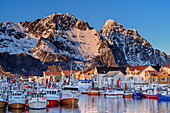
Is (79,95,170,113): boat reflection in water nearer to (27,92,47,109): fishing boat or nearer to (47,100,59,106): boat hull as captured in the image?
(47,100,59,106): boat hull

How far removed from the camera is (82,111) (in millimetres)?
60031

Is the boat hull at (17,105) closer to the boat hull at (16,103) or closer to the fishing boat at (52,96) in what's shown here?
the boat hull at (16,103)

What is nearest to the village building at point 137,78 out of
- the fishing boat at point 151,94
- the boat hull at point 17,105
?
the fishing boat at point 151,94

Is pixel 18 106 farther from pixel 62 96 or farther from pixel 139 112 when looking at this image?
pixel 139 112

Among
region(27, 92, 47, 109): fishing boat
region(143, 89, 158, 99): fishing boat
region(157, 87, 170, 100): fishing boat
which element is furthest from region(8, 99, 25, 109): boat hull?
region(143, 89, 158, 99): fishing boat

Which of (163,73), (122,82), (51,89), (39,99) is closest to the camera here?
(39,99)

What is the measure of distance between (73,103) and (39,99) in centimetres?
1240

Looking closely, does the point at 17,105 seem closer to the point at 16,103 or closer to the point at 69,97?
the point at 16,103

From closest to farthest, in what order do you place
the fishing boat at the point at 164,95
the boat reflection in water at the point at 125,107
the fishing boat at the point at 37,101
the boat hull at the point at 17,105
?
the fishing boat at the point at 37,101, the boat hull at the point at 17,105, the boat reflection in water at the point at 125,107, the fishing boat at the point at 164,95

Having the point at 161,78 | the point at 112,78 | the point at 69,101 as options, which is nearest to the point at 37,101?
the point at 69,101

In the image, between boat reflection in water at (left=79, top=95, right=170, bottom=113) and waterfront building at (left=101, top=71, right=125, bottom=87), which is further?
waterfront building at (left=101, top=71, right=125, bottom=87)

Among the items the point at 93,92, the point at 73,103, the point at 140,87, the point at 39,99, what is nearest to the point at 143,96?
the point at 140,87

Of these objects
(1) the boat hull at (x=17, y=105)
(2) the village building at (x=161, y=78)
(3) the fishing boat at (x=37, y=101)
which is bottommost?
(1) the boat hull at (x=17, y=105)

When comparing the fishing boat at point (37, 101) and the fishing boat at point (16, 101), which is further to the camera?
the fishing boat at point (16, 101)
